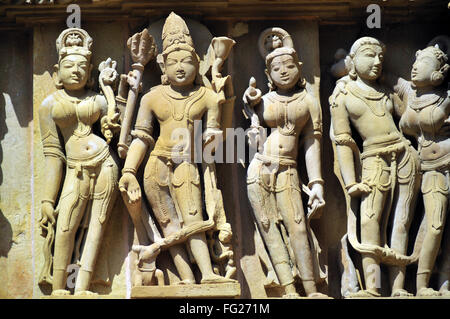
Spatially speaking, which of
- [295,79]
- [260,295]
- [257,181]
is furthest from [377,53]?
[260,295]

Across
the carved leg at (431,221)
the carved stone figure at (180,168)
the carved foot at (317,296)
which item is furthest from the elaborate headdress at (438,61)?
the carved foot at (317,296)

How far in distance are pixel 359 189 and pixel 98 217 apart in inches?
88.8

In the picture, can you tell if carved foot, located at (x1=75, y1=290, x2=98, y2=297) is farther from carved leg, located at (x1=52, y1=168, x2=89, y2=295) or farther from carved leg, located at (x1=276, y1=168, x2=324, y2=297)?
carved leg, located at (x1=276, y1=168, x2=324, y2=297)

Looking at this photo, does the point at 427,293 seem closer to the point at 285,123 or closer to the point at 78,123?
the point at 285,123

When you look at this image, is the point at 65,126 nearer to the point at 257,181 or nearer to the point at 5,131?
the point at 5,131

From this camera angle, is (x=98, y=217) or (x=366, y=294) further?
(x=98, y=217)

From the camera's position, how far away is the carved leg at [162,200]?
12570 mm

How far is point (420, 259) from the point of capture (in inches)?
495

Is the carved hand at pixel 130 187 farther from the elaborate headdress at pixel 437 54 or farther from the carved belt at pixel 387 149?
the elaborate headdress at pixel 437 54

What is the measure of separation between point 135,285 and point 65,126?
157 cm

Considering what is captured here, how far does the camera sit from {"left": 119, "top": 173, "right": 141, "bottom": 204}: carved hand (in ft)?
41.0

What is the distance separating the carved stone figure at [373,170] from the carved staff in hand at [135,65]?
5.54 feet

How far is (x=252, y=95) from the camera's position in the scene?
42.3ft

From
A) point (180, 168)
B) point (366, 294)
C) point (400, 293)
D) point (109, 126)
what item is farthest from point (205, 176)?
point (400, 293)
